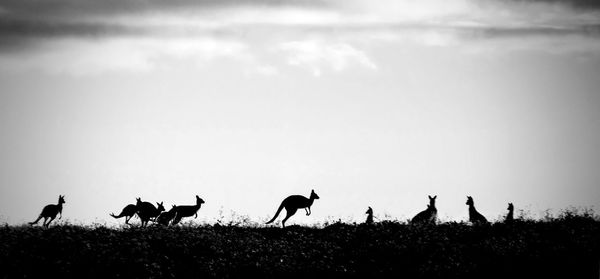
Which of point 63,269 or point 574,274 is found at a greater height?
point 574,274

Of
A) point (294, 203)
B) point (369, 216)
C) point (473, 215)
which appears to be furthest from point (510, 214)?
A: point (294, 203)

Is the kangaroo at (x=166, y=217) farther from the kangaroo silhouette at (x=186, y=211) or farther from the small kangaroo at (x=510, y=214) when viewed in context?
the small kangaroo at (x=510, y=214)

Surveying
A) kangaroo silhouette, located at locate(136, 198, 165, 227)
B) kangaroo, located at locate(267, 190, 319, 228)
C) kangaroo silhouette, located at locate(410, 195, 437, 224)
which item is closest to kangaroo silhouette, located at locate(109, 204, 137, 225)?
kangaroo silhouette, located at locate(136, 198, 165, 227)

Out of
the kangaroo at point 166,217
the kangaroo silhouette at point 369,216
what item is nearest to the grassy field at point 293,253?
the kangaroo silhouette at point 369,216

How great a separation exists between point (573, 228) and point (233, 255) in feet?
45.6

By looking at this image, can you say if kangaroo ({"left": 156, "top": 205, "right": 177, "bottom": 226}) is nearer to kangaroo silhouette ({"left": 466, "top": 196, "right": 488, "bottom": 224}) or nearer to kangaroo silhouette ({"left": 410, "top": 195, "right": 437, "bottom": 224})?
kangaroo silhouette ({"left": 410, "top": 195, "right": 437, "bottom": 224})

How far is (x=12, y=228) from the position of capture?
31.4m

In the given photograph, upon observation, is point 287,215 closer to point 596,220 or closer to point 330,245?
point 330,245

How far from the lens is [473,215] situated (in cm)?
3731

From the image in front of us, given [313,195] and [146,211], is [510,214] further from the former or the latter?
[146,211]

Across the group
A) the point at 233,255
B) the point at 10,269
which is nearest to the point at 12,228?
the point at 10,269

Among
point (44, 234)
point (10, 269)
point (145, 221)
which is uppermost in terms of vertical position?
point (145, 221)

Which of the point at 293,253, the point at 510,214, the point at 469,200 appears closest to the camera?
the point at 293,253

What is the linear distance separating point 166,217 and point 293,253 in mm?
8607
